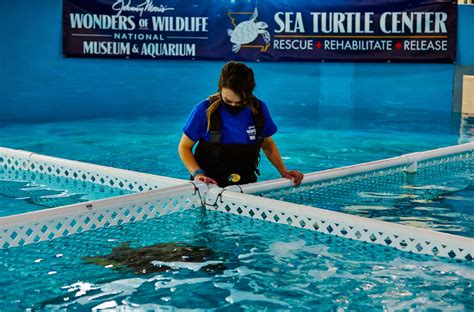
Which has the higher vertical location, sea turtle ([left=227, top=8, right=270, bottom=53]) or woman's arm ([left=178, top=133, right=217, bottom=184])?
sea turtle ([left=227, top=8, right=270, bottom=53])

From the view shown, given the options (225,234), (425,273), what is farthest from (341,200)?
(425,273)

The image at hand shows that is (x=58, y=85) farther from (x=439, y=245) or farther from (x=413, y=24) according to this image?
(x=439, y=245)

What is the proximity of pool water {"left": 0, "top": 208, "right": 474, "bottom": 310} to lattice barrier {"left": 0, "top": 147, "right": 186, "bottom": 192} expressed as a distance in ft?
3.11

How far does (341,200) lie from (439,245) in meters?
2.14

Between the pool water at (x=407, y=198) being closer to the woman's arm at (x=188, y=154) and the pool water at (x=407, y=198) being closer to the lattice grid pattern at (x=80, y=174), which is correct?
the woman's arm at (x=188, y=154)

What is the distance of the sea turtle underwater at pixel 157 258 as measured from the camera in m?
4.34

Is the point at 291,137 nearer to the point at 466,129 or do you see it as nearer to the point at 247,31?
the point at 466,129

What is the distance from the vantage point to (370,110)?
1491cm

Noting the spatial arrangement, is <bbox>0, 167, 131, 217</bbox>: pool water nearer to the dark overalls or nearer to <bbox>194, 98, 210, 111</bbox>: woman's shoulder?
the dark overalls

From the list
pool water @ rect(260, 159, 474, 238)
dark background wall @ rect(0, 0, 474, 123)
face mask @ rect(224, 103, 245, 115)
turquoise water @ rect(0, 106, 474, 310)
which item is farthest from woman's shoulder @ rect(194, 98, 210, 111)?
dark background wall @ rect(0, 0, 474, 123)

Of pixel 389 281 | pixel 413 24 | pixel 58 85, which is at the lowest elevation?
pixel 389 281

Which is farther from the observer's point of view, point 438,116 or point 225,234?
point 438,116

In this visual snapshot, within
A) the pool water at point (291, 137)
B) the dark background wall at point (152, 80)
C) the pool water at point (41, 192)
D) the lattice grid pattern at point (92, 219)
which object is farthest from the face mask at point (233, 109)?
the dark background wall at point (152, 80)

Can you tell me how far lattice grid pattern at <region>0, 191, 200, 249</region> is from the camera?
14.3ft
